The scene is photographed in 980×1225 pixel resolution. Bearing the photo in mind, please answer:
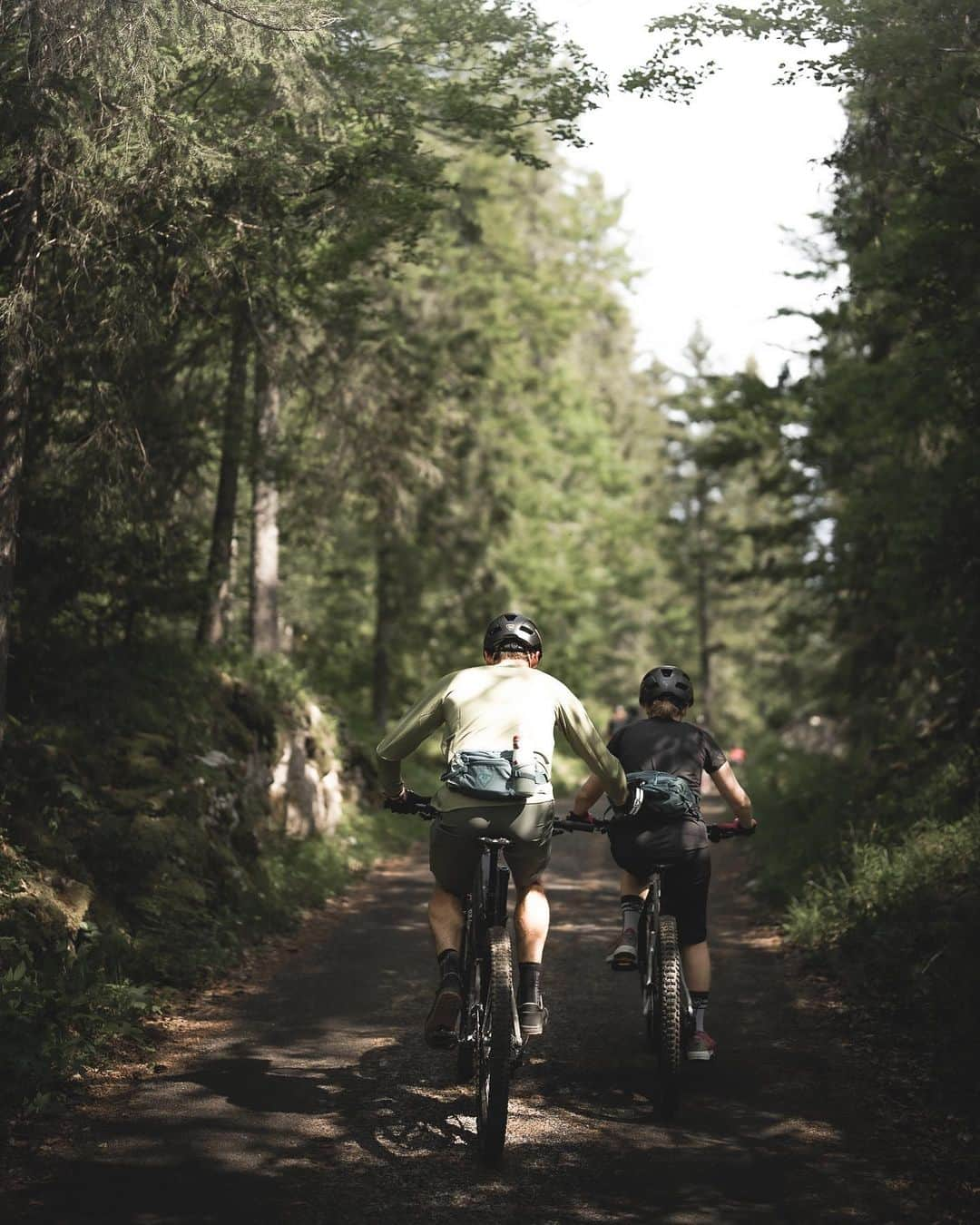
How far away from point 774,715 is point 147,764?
91.2 feet

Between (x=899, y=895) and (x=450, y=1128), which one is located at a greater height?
(x=899, y=895)

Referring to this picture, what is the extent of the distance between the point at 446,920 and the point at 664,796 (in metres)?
1.34

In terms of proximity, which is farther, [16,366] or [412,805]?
[16,366]

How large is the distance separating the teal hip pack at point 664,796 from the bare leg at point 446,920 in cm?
115

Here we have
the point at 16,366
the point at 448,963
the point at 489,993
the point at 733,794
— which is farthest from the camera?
the point at 16,366

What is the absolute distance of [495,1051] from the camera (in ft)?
18.0

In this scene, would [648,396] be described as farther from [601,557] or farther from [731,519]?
[601,557]

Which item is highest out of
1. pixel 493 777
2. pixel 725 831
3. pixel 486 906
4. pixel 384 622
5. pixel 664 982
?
pixel 384 622

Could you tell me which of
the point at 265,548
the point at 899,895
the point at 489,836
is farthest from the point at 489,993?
the point at 265,548

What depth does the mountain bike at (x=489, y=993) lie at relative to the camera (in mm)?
5480

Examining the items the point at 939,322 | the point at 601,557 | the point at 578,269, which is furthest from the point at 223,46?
the point at 601,557

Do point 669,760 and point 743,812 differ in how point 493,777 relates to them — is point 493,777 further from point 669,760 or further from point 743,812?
point 743,812

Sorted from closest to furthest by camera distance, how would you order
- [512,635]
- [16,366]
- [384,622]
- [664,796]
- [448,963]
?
[448,963]
[512,635]
[664,796]
[16,366]
[384,622]

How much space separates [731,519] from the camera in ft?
179
